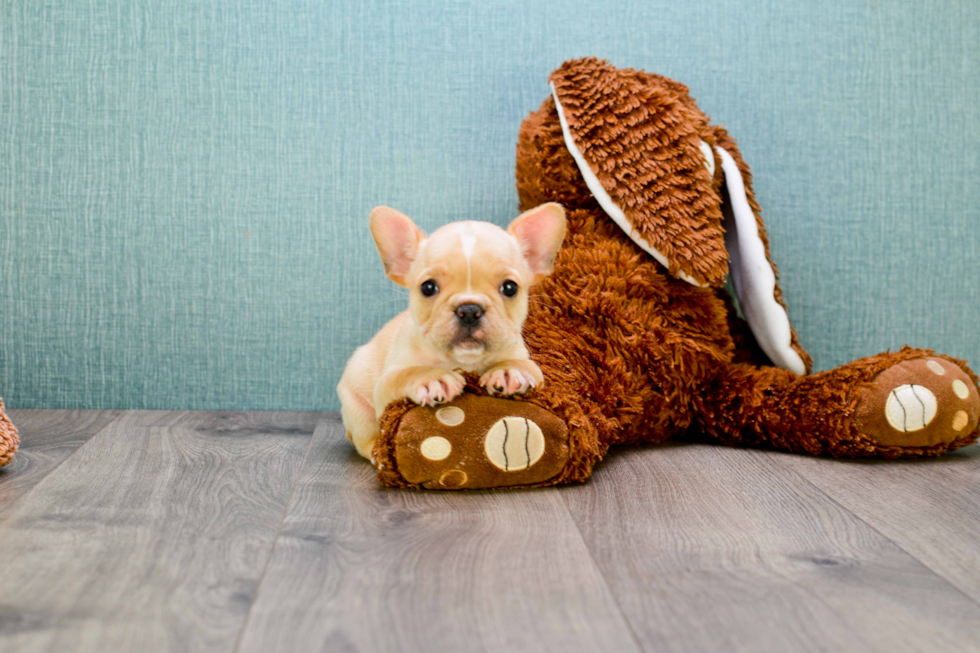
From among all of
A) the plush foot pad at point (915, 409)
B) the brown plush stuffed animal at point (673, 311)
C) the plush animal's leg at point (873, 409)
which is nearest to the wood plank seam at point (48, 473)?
the brown plush stuffed animal at point (673, 311)

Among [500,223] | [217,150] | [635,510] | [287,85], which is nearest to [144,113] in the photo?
[217,150]

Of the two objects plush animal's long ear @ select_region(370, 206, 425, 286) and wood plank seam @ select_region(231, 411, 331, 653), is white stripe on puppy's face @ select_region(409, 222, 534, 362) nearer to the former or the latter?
plush animal's long ear @ select_region(370, 206, 425, 286)

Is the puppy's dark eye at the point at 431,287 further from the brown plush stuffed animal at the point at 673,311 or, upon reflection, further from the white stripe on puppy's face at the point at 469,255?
the brown plush stuffed animal at the point at 673,311

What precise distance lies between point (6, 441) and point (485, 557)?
0.79 m

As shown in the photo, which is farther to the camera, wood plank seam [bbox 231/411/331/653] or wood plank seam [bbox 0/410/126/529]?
wood plank seam [bbox 0/410/126/529]

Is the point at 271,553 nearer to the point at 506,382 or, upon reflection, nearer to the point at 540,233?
the point at 506,382

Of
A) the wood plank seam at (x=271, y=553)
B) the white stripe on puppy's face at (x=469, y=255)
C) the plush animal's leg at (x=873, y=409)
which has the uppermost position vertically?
the white stripe on puppy's face at (x=469, y=255)

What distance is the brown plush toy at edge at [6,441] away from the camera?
3.78 feet

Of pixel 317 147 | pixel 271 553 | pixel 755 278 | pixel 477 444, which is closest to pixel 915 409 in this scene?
pixel 755 278

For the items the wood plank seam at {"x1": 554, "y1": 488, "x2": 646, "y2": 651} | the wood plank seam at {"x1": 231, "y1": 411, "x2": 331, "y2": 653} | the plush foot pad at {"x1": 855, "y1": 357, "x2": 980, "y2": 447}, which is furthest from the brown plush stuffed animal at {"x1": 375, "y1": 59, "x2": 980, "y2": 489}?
the wood plank seam at {"x1": 231, "y1": 411, "x2": 331, "y2": 653}

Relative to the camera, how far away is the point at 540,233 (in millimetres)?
1150

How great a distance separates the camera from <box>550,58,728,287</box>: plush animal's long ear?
1.35 meters

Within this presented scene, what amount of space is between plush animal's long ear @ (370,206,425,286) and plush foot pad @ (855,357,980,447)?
75 centimetres

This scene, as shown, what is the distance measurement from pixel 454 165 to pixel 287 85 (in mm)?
380
